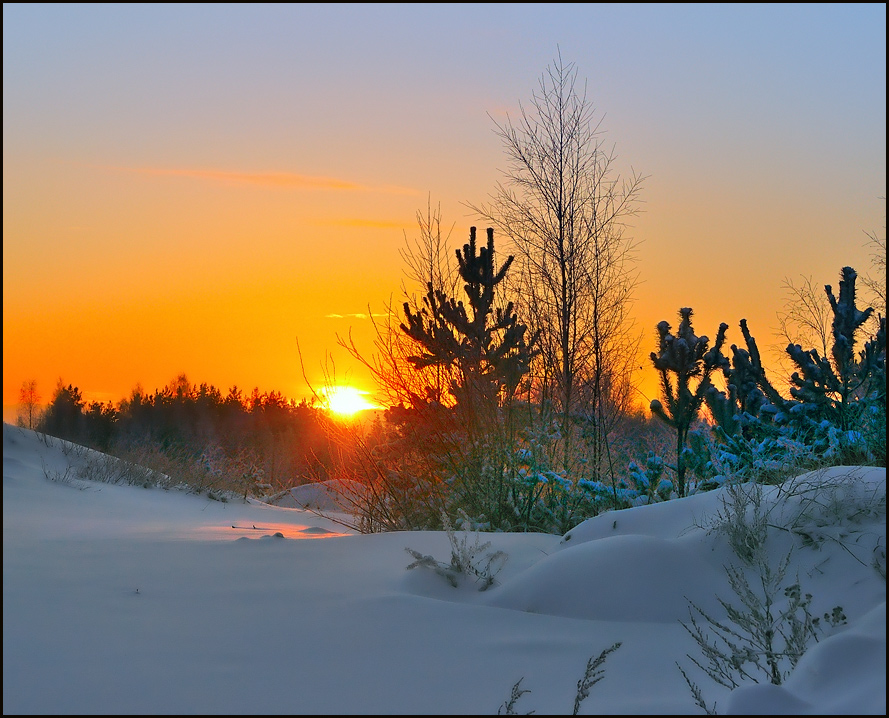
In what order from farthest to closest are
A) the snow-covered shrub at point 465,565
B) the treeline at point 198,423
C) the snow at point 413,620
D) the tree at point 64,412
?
the tree at point 64,412, the treeline at point 198,423, the snow-covered shrub at point 465,565, the snow at point 413,620

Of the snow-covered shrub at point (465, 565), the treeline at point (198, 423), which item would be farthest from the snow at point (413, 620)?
the treeline at point (198, 423)

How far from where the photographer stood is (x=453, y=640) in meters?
3.44

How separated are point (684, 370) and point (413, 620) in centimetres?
471

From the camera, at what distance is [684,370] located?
296 inches

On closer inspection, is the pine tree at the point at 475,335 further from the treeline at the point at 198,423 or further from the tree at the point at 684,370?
the treeline at the point at 198,423

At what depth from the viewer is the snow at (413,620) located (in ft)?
8.79

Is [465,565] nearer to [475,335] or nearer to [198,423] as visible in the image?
[475,335]

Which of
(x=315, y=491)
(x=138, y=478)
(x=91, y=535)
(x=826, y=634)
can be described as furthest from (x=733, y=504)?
(x=315, y=491)

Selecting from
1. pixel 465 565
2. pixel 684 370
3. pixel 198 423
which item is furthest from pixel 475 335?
pixel 198 423

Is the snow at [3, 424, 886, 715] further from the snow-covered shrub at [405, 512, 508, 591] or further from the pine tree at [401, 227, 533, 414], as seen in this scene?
the pine tree at [401, 227, 533, 414]

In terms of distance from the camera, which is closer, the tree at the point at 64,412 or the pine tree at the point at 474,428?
the pine tree at the point at 474,428

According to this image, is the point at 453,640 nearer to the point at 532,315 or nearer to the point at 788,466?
the point at 788,466

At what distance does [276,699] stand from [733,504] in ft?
8.95

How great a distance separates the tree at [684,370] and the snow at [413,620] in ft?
8.26
